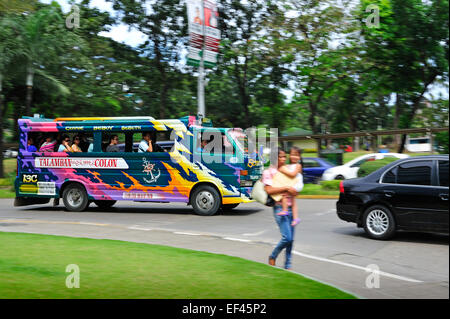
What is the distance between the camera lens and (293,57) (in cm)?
2820

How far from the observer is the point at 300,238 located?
1119 centimetres

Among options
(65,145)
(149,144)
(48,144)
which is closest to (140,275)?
(149,144)

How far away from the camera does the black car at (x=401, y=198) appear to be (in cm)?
976

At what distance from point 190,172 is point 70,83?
66.7 feet

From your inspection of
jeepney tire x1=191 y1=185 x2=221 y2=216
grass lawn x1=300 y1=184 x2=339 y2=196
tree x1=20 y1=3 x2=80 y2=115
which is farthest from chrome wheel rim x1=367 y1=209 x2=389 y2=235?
tree x1=20 y1=3 x2=80 y2=115

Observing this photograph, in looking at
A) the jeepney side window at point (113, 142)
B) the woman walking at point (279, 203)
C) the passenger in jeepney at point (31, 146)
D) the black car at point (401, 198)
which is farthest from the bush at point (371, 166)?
the woman walking at point (279, 203)

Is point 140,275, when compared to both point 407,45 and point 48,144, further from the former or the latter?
point 407,45

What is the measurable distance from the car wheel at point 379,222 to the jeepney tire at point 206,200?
16.1 ft

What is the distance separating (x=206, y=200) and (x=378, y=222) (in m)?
5.45

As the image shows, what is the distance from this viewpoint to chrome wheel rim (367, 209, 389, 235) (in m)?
10.4

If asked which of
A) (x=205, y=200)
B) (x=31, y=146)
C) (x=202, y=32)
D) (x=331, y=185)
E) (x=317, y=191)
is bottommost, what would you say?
(x=317, y=191)

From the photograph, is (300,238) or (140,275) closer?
(140,275)

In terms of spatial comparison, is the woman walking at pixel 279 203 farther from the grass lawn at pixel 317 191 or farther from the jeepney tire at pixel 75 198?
the grass lawn at pixel 317 191

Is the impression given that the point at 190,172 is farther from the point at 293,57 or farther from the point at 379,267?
the point at 293,57
